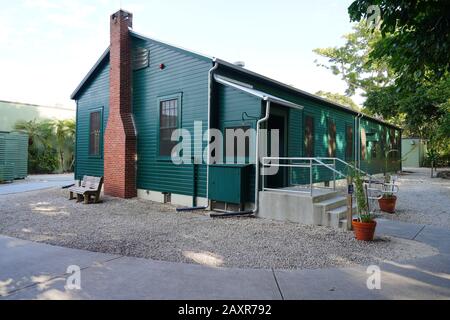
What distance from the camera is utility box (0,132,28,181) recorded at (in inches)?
696

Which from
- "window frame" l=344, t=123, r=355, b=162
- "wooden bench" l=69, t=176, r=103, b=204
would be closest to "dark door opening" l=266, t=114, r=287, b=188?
"wooden bench" l=69, t=176, r=103, b=204

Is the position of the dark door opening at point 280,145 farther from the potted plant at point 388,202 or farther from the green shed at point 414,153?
the green shed at point 414,153

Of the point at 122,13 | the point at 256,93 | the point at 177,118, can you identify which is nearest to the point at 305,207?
the point at 256,93

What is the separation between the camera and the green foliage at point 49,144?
22.4 meters

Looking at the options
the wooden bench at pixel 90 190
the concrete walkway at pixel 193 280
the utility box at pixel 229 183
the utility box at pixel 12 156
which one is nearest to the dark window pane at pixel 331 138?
the utility box at pixel 229 183

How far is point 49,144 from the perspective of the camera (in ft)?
75.9

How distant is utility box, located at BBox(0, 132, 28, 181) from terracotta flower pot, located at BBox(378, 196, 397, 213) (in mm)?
18362

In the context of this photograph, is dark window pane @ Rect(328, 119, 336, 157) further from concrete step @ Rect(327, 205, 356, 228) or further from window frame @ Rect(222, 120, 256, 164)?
concrete step @ Rect(327, 205, 356, 228)

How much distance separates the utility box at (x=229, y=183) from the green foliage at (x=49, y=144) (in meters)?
18.9

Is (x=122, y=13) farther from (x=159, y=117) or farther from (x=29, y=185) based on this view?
A: (x=29, y=185)

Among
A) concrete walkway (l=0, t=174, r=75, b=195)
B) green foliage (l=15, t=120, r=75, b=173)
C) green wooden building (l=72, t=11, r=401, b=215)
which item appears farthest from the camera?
green foliage (l=15, t=120, r=75, b=173)
